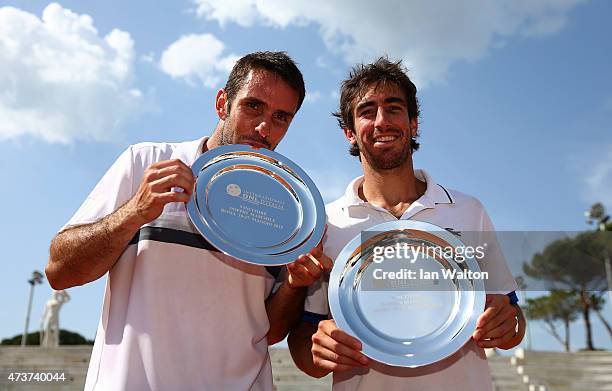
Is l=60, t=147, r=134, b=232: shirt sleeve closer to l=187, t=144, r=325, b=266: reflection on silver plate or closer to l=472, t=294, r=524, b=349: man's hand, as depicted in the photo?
l=187, t=144, r=325, b=266: reflection on silver plate

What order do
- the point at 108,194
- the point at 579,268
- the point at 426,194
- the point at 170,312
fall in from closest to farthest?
the point at 170,312, the point at 108,194, the point at 426,194, the point at 579,268

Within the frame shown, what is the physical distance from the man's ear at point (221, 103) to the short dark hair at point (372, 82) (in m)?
0.92

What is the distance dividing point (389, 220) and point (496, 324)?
98 centimetres

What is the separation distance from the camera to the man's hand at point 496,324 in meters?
2.67

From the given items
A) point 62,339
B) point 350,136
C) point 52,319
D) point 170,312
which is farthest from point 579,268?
point 170,312

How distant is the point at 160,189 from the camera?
8.12 feet

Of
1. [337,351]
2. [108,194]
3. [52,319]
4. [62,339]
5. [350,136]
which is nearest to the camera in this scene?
[337,351]

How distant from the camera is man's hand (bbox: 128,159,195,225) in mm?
2475

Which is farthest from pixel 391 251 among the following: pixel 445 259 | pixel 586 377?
pixel 586 377

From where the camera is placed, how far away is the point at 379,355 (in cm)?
265

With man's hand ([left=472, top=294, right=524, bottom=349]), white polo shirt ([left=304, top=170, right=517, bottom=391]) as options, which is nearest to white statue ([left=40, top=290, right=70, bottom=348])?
white polo shirt ([left=304, top=170, right=517, bottom=391])

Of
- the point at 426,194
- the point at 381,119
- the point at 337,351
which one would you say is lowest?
the point at 337,351

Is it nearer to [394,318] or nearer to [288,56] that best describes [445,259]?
[394,318]

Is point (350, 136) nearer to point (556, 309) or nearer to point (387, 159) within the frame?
point (387, 159)
